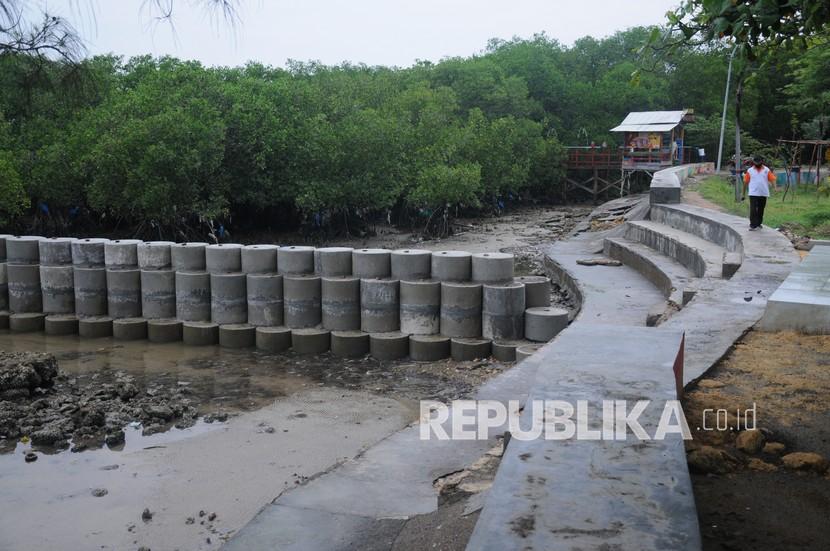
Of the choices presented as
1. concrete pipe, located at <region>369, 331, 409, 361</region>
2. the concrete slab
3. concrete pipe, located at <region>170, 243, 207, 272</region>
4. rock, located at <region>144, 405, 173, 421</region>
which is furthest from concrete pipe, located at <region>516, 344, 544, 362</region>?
→ concrete pipe, located at <region>170, 243, 207, 272</region>

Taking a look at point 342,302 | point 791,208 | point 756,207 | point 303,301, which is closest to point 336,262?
point 342,302

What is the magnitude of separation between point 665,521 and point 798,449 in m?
2.21

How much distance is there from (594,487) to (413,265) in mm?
9826

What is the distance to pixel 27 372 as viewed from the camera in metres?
10.4

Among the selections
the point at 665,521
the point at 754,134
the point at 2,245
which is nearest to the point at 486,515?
the point at 665,521

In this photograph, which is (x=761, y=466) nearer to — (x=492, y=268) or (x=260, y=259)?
(x=492, y=268)

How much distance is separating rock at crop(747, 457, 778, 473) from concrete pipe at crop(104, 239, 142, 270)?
12577 millimetres

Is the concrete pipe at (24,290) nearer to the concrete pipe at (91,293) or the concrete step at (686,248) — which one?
the concrete pipe at (91,293)

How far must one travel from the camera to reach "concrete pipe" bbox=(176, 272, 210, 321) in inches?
555

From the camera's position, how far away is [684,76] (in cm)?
5372

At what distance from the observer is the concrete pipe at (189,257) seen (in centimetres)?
1418

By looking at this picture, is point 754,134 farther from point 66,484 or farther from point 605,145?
point 66,484

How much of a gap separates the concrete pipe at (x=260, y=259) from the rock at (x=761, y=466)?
1055 centimetres

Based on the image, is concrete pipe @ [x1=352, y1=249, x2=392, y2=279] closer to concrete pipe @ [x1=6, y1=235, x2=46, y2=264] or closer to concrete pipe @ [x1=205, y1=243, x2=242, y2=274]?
concrete pipe @ [x1=205, y1=243, x2=242, y2=274]
